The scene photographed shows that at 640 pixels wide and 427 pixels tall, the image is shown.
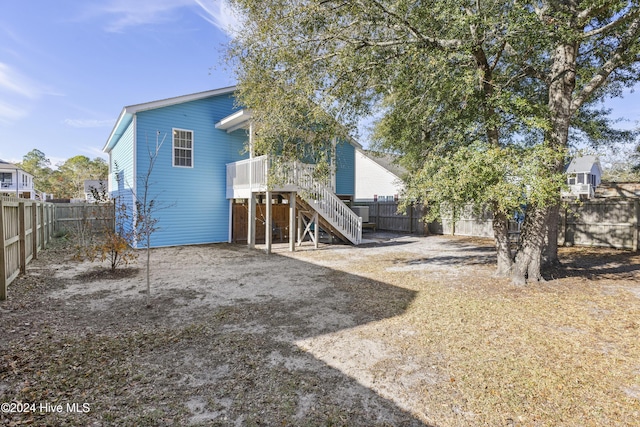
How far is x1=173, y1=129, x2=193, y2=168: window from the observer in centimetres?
1177

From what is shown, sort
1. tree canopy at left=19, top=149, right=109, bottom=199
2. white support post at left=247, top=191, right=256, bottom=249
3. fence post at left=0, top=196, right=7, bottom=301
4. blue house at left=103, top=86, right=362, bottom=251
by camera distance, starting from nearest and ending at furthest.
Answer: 1. fence post at left=0, top=196, right=7, bottom=301
2. blue house at left=103, top=86, right=362, bottom=251
3. white support post at left=247, top=191, right=256, bottom=249
4. tree canopy at left=19, top=149, right=109, bottom=199

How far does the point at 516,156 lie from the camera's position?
17.4ft

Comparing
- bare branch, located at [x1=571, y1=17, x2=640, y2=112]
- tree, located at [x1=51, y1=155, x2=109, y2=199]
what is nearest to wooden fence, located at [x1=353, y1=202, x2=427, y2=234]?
bare branch, located at [x1=571, y1=17, x2=640, y2=112]

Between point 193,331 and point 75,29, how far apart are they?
41.1ft

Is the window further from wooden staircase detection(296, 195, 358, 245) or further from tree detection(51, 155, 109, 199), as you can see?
tree detection(51, 155, 109, 199)

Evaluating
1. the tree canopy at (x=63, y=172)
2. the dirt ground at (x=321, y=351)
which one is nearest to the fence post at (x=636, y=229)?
the dirt ground at (x=321, y=351)

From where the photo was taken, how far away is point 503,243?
6.78m

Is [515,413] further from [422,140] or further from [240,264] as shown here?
[240,264]

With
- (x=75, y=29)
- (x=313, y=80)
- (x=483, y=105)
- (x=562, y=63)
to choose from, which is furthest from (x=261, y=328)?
(x=75, y=29)

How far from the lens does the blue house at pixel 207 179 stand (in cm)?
1095

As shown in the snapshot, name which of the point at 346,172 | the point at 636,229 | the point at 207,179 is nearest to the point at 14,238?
the point at 207,179

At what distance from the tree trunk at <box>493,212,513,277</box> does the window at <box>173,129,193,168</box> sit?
34.1 feet

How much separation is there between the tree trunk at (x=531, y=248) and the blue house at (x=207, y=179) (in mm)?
5989

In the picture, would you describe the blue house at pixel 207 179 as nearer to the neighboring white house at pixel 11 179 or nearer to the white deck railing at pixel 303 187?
the white deck railing at pixel 303 187
